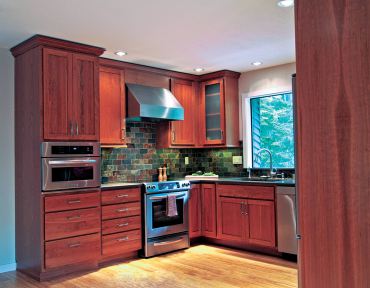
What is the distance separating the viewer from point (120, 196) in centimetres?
432

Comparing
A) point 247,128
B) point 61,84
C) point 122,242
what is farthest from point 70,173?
point 247,128

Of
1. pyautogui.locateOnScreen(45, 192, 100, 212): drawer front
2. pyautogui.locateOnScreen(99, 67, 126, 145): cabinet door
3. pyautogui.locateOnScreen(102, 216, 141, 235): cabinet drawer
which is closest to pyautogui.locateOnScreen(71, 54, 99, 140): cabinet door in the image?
pyautogui.locateOnScreen(99, 67, 126, 145): cabinet door

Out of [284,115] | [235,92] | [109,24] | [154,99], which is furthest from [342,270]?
[235,92]

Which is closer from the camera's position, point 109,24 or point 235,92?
point 109,24

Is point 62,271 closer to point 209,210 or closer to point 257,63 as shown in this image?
point 209,210

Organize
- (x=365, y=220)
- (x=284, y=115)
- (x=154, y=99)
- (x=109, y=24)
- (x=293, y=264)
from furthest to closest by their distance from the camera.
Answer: (x=284, y=115), (x=154, y=99), (x=293, y=264), (x=109, y=24), (x=365, y=220)

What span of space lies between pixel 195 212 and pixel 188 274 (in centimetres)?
138

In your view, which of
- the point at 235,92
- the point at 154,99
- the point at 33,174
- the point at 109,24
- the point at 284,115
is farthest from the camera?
the point at 235,92

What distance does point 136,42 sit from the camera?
3.98 metres

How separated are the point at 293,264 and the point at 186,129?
2.40 metres

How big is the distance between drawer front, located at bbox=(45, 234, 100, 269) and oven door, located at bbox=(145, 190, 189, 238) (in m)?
0.72

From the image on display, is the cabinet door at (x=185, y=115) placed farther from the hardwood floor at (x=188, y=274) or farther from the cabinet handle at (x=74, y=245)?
the cabinet handle at (x=74, y=245)

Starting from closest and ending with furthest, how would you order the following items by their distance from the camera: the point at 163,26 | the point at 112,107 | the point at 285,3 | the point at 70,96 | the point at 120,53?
1. the point at 285,3
2. the point at 163,26
3. the point at 70,96
4. the point at 120,53
5. the point at 112,107

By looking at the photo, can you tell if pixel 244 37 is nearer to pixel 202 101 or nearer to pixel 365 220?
pixel 202 101
